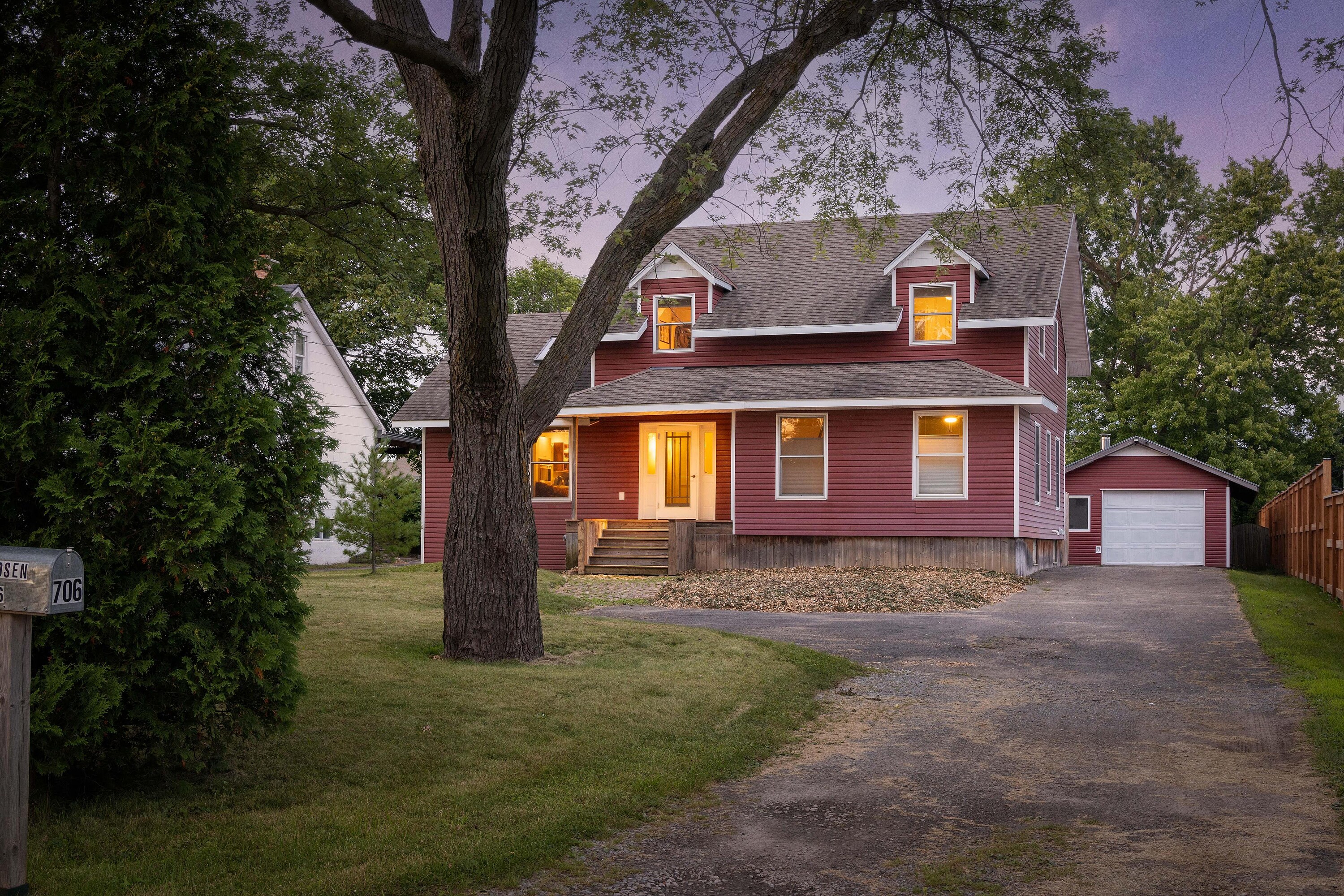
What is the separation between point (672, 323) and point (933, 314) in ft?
19.6

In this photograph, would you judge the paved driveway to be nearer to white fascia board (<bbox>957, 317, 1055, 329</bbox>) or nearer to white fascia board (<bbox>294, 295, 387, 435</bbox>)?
white fascia board (<bbox>957, 317, 1055, 329</bbox>)

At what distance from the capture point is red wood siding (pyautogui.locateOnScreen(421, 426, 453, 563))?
1013 inches

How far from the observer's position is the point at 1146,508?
30203 mm

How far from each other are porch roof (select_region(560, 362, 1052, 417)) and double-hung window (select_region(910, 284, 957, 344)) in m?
0.68

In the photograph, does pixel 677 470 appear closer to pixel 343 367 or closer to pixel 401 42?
pixel 343 367

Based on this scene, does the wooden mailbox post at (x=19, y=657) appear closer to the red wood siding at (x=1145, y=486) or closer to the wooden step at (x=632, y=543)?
the wooden step at (x=632, y=543)

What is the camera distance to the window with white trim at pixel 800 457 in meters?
22.3

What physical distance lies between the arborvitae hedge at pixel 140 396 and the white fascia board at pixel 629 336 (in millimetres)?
→ 19420

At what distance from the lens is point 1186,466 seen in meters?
29.7

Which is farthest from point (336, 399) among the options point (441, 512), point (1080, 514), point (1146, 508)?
point (1146, 508)

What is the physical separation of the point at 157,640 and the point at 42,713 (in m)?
0.59

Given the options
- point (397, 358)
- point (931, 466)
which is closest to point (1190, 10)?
point (931, 466)

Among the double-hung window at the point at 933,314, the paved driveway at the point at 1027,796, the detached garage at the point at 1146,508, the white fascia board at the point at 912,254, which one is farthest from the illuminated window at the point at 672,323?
the paved driveway at the point at 1027,796

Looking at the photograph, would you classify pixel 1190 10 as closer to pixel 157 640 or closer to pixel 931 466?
pixel 157 640
